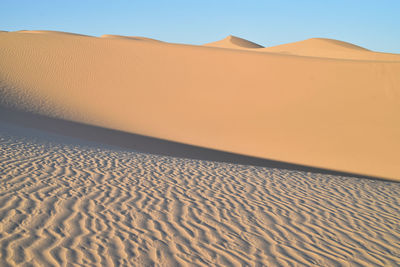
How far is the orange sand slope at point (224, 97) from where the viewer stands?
38.6ft

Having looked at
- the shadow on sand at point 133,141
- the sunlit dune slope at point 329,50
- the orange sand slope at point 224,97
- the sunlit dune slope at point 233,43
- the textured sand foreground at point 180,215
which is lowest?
the textured sand foreground at point 180,215

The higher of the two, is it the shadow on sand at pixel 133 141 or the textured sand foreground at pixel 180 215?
the shadow on sand at pixel 133 141

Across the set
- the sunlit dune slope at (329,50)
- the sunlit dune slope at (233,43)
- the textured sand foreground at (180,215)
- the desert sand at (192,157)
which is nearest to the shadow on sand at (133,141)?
the desert sand at (192,157)

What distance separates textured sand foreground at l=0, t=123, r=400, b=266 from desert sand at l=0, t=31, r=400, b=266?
26 mm

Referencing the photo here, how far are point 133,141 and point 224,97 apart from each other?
624 cm

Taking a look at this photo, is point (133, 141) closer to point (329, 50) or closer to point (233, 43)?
point (329, 50)

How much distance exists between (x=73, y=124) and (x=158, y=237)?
9330mm

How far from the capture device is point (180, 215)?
527 cm

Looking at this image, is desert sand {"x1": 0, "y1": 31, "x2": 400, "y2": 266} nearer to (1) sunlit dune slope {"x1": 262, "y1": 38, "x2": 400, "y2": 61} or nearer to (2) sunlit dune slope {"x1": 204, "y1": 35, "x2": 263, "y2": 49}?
(1) sunlit dune slope {"x1": 262, "y1": 38, "x2": 400, "y2": 61}

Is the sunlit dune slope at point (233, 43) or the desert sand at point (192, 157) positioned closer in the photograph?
the desert sand at point (192, 157)

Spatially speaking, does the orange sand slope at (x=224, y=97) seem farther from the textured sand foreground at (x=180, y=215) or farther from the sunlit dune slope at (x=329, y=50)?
the sunlit dune slope at (x=329, y=50)

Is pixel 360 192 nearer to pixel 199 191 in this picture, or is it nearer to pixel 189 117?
pixel 199 191

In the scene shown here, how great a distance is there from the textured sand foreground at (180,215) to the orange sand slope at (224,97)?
3507mm

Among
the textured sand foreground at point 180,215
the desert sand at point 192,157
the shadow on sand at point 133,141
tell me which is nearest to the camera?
the textured sand foreground at point 180,215
